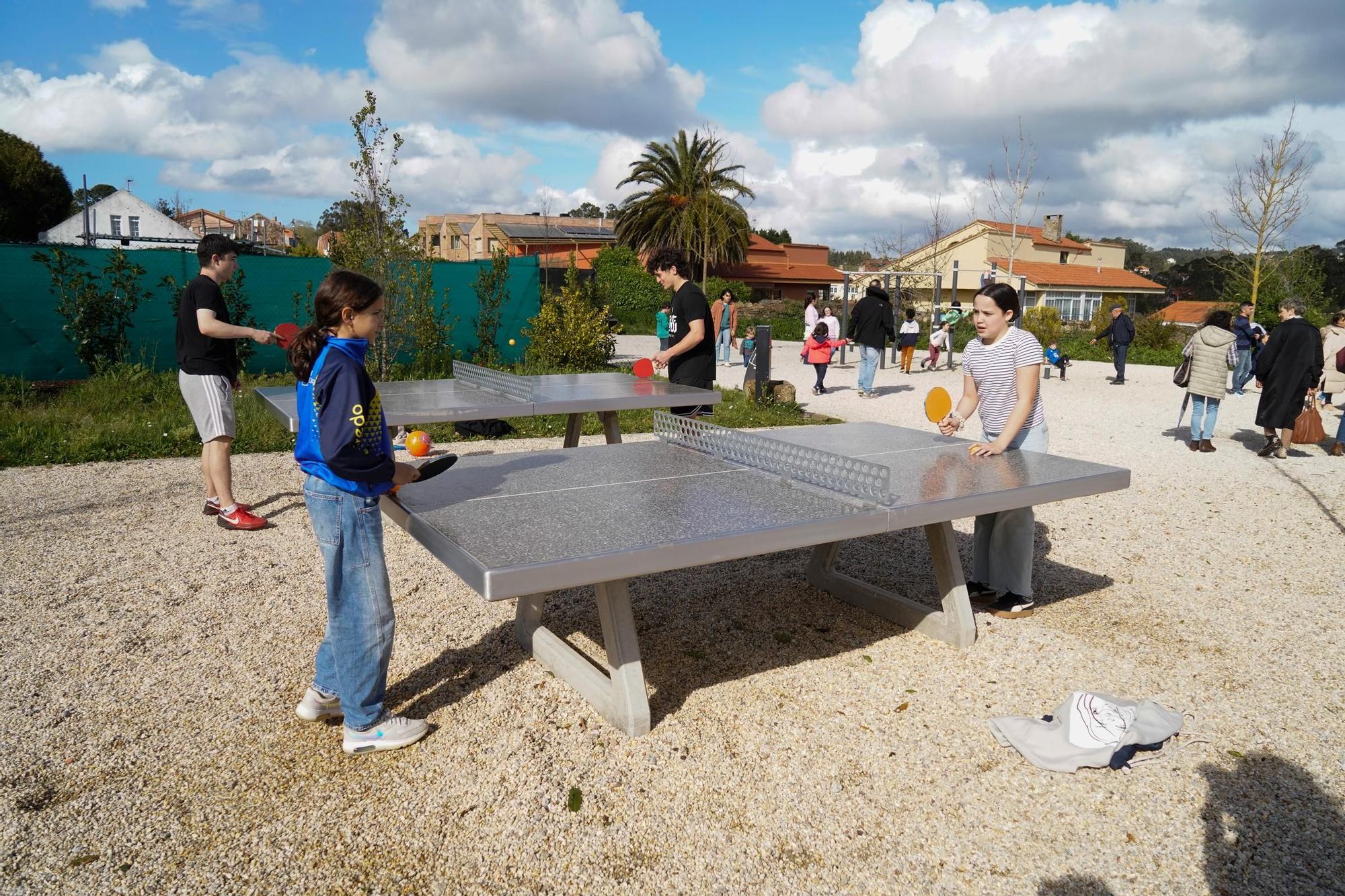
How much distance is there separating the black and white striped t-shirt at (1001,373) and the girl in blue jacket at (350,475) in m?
2.95

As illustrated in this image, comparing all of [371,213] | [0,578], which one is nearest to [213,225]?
[371,213]

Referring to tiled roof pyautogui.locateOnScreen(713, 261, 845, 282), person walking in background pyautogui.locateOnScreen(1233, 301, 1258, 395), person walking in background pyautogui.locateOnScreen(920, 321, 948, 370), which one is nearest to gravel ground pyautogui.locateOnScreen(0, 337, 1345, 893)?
person walking in background pyautogui.locateOnScreen(1233, 301, 1258, 395)

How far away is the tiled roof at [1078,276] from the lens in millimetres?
55281

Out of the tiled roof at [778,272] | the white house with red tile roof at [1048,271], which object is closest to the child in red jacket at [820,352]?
the tiled roof at [778,272]

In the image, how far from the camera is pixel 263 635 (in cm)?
443

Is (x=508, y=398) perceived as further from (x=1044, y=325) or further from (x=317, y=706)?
(x=1044, y=325)

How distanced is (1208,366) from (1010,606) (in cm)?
674

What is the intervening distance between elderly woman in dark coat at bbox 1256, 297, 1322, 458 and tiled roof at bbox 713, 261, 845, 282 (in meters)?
41.9

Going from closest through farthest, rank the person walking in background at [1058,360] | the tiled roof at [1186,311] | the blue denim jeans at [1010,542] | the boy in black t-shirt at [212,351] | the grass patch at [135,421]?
the blue denim jeans at [1010,542], the boy in black t-shirt at [212,351], the grass patch at [135,421], the person walking in background at [1058,360], the tiled roof at [1186,311]

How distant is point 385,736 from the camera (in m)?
3.29

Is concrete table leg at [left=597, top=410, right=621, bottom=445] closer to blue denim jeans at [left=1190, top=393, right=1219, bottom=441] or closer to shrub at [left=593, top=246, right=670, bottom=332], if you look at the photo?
blue denim jeans at [left=1190, top=393, right=1219, bottom=441]

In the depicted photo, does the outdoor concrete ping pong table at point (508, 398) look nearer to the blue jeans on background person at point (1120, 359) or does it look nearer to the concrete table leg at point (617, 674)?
the concrete table leg at point (617, 674)

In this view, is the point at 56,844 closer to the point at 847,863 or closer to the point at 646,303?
the point at 847,863

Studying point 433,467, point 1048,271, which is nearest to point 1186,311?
point 1048,271
